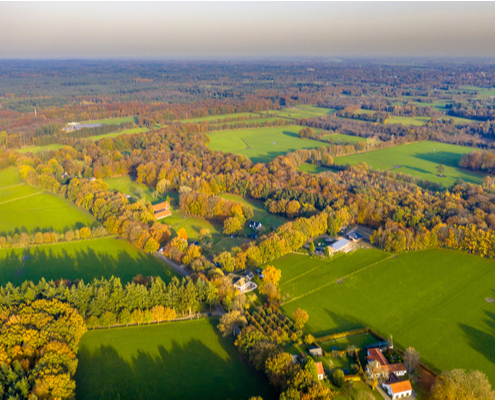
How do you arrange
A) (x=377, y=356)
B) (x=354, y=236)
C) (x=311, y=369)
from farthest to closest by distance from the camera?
(x=354, y=236) < (x=377, y=356) < (x=311, y=369)

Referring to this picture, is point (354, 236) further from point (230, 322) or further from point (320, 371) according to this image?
point (320, 371)

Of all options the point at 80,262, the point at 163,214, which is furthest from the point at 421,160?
the point at 80,262

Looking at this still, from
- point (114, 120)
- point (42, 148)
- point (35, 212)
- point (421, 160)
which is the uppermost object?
point (114, 120)

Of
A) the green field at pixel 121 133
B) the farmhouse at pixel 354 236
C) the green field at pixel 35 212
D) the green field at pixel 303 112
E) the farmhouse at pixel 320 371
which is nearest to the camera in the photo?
the farmhouse at pixel 320 371

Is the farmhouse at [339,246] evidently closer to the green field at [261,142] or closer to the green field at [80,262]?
the green field at [80,262]

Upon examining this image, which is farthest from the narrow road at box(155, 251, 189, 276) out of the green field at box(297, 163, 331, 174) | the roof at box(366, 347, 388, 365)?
the green field at box(297, 163, 331, 174)

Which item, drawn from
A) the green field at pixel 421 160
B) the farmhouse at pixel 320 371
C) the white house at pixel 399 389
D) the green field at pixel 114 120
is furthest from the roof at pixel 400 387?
the green field at pixel 114 120

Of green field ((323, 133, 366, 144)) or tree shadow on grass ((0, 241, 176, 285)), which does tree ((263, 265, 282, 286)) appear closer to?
tree shadow on grass ((0, 241, 176, 285))

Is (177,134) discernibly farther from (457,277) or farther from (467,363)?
(467,363)
